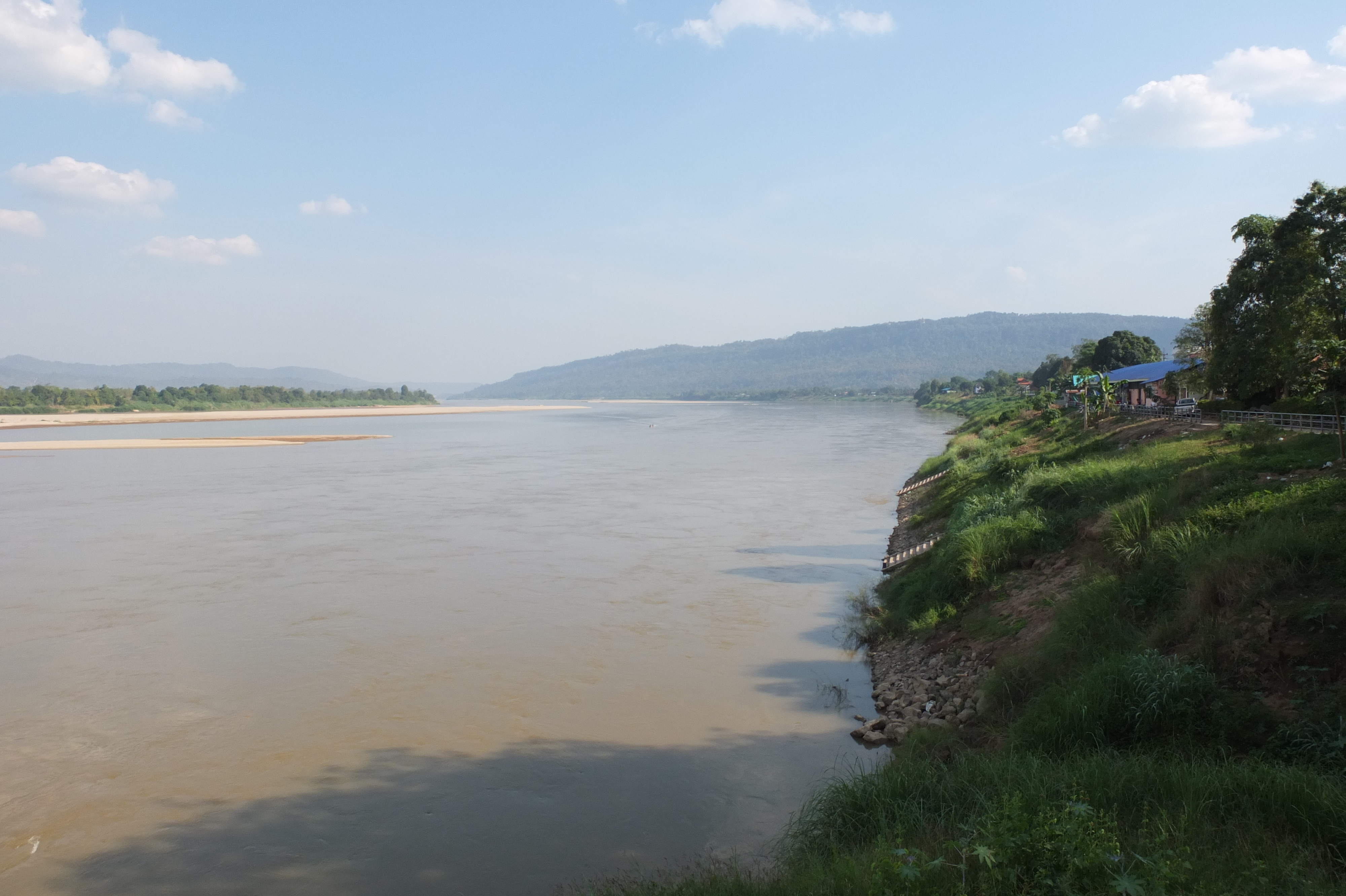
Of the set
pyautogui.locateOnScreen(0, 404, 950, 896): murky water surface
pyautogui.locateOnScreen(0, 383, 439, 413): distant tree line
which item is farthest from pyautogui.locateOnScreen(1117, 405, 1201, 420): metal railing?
pyautogui.locateOnScreen(0, 383, 439, 413): distant tree line

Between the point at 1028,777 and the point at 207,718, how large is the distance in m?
9.16

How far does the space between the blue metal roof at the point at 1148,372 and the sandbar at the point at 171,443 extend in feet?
165

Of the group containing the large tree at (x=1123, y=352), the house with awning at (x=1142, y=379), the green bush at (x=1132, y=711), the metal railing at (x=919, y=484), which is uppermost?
the large tree at (x=1123, y=352)

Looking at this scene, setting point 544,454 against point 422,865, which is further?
point 544,454

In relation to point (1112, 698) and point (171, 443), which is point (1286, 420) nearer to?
point (1112, 698)

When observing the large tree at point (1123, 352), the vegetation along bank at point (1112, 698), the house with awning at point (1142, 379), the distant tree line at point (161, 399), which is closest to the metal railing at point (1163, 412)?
the house with awning at point (1142, 379)

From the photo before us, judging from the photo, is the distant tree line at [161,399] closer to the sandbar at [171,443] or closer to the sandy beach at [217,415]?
the sandy beach at [217,415]

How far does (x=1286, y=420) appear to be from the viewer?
2048 cm

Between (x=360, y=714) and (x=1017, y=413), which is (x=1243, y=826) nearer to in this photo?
(x=360, y=714)

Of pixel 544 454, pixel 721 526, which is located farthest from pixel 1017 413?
pixel 721 526

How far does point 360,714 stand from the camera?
10.0 m

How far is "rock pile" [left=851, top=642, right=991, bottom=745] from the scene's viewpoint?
8.88 metres

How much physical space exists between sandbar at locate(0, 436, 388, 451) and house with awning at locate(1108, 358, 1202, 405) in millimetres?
50344

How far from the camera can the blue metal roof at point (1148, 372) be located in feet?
142
